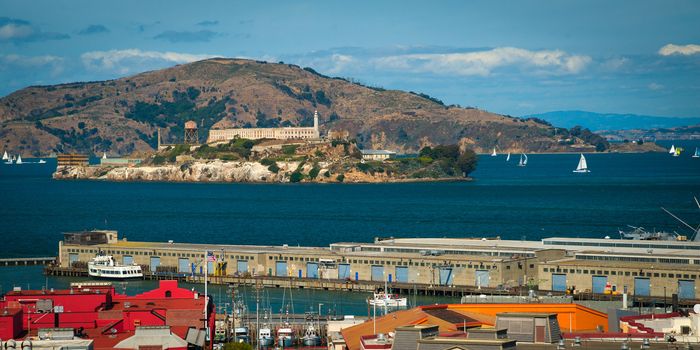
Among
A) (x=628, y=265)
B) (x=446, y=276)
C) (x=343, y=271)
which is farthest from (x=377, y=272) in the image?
(x=628, y=265)

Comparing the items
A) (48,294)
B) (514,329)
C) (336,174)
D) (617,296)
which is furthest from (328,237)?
(336,174)

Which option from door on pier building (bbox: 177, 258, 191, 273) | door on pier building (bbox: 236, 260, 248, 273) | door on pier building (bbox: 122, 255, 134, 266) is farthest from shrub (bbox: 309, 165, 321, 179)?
door on pier building (bbox: 236, 260, 248, 273)

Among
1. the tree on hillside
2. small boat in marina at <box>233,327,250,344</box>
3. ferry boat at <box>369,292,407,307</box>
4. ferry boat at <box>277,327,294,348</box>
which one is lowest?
ferry boat at <box>369,292,407,307</box>

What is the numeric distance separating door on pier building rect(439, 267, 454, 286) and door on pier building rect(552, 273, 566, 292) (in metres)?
4.64

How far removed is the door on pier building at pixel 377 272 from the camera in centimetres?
6191

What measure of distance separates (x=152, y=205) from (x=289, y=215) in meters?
23.5

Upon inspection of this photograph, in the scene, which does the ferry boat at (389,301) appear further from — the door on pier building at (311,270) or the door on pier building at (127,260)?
the door on pier building at (127,260)

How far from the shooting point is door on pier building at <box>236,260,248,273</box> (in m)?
65.5

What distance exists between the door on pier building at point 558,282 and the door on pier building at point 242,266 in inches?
A: 611

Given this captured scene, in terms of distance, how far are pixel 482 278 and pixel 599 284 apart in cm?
520

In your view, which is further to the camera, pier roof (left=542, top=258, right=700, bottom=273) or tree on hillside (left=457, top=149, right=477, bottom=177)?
tree on hillside (left=457, top=149, right=477, bottom=177)

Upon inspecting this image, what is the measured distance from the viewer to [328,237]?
91000 mm

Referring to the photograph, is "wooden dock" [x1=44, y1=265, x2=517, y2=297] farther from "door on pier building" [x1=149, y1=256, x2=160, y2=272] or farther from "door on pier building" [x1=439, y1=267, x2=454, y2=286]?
"door on pier building" [x1=149, y1=256, x2=160, y2=272]

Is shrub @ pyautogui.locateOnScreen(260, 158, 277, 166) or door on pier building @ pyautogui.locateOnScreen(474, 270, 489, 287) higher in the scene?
shrub @ pyautogui.locateOnScreen(260, 158, 277, 166)
